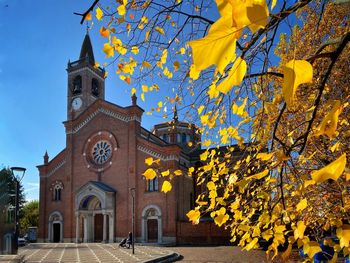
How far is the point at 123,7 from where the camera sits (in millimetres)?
3830

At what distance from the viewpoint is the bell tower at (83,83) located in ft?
182

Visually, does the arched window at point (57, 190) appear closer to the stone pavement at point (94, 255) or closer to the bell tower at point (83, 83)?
the stone pavement at point (94, 255)

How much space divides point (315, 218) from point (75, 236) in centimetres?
3738

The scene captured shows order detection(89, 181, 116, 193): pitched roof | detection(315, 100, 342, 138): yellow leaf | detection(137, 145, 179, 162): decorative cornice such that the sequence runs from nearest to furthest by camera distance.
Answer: detection(315, 100, 342, 138): yellow leaf, detection(137, 145, 179, 162): decorative cornice, detection(89, 181, 116, 193): pitched roof

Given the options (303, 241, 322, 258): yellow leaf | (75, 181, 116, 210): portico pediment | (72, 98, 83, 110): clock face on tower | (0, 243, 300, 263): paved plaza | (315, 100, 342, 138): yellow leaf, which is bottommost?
(0, 243, 300, 263): paved plaza

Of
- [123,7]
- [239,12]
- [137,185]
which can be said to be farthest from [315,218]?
[137,185]

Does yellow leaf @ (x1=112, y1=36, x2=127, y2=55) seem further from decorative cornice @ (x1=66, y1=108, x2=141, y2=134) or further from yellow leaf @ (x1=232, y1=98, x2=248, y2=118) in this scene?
decorative cornice @ (x1=66, y1=108, x2=141, y2=134)

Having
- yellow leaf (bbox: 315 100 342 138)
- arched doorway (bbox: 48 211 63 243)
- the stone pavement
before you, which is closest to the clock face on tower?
arched doorway (bbox: 48 211 63 243)

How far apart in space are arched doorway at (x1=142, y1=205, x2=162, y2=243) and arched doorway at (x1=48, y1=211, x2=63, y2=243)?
426 inches

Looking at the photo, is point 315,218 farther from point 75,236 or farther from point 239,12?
point 75,236

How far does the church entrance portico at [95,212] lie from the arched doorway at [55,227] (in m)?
3.30

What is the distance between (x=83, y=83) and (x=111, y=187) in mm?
22251

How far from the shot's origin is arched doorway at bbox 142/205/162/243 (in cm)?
3591

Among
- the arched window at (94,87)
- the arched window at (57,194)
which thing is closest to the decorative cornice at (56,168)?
the arched window at (57,194)
